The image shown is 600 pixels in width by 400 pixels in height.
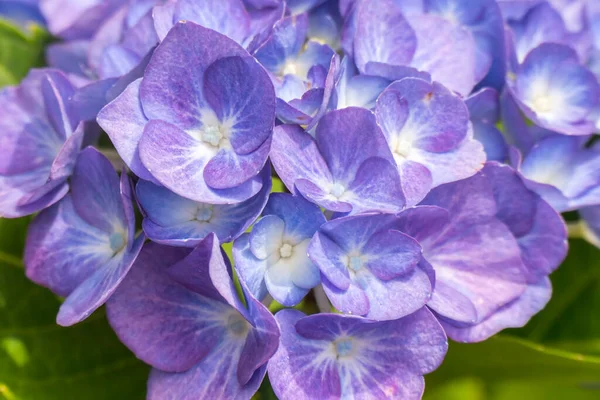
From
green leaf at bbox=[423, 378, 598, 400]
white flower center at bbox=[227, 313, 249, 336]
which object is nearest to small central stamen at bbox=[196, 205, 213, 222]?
white flower center at bbox=[227, 313, 249, 336]

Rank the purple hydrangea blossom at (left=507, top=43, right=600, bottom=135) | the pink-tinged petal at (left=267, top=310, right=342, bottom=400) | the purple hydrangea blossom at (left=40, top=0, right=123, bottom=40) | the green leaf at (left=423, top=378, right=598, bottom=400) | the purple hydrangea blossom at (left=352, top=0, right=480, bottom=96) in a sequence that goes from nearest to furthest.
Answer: the pink-tinged petal at (left=267, top=310, right=342, bottom=400)
the purple hydrangea blossom at (left=352, top=0, right=480, bottom=96)
the purple hydrangea blossom at (left=507, top=43, right=600, bottom=135)
the purple hydrangea blossom at (left=40, top=0, right=123, bottom=40)
the green leaf at (left=423, top=378, right=598, bottom=400)

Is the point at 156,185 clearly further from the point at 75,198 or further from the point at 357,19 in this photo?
the point at 357,19

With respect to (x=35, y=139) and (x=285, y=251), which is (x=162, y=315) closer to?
(x=285, y=251)

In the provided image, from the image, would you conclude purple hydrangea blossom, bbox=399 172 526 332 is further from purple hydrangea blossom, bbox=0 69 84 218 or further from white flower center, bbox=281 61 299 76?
purple hydrangea blossom, bbox=0 69 84 218

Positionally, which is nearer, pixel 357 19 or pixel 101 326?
pixel 357 19

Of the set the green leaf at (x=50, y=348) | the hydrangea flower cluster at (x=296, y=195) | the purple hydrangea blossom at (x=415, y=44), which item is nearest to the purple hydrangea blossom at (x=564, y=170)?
the hydrangea flower cluster at (x=296, y=195)

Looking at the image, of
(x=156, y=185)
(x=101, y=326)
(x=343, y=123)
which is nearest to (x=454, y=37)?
(x=343, y=123)
